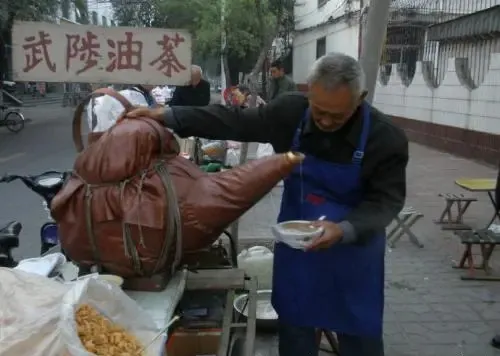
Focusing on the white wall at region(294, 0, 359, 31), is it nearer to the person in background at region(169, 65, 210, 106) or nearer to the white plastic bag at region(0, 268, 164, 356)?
the person in background at region(169, 65, 210, 106)

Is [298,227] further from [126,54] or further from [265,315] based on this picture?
[265,315]

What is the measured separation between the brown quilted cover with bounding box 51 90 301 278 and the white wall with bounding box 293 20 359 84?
1164cm

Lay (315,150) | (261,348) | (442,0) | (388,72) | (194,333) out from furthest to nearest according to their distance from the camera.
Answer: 1. (388,72)
2. (442,0)
3. (261,348)
4. (194,333)
5. (315,150)

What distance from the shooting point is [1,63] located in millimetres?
22953

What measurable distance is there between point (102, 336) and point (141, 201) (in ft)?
1.86

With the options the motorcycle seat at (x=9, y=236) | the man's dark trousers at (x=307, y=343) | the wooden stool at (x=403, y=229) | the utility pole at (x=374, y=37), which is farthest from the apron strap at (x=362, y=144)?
the wooden stool at (x=403, y=229)

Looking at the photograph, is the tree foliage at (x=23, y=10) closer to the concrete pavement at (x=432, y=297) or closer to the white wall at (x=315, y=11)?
the white wall at (x=315, y=11)

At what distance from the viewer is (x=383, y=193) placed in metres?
2.24

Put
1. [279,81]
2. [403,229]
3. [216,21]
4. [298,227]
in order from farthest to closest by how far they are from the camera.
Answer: [216,21]
[279,81]
[403,229]
[298,227]

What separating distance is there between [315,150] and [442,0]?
47.9 ft

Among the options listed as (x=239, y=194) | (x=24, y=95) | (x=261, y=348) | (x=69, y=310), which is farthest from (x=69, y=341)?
(x=24, y=95)

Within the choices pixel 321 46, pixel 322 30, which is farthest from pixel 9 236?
pixel 321 46

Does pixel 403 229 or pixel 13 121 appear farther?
pixel 13 121

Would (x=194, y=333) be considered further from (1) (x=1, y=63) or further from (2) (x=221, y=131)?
(1) (x=1, y=63)
